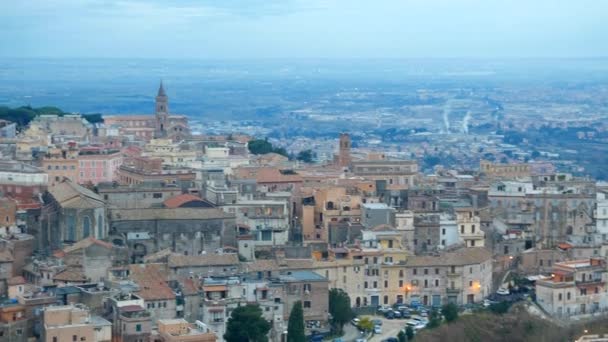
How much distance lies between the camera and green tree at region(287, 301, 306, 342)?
3272cm

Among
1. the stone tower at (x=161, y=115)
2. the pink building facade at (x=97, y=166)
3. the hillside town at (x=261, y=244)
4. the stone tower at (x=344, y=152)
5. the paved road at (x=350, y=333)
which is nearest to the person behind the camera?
the hillside town at (x=261, y=244)

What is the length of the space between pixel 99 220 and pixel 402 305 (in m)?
7.54

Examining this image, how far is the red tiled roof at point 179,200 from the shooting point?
39.3 m

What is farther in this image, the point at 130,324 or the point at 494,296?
the point at 494,296

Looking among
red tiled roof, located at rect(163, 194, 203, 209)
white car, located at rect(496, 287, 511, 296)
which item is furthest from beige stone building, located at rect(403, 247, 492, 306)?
red tiled roof, located at rect(163, 194, 203, 209)

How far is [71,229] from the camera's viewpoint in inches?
1447

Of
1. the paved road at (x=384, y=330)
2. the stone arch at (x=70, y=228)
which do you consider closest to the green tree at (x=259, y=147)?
the stone arch at (x=70, y=228)

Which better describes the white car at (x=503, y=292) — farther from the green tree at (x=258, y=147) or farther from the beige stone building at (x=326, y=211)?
the green tree at (x=258, y=147)

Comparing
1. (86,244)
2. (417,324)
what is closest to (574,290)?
(417,324)

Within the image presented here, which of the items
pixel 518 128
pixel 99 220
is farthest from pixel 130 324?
pixel 518 128

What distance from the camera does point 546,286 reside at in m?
37.4

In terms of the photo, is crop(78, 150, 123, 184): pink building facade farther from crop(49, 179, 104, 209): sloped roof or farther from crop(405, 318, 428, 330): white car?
crop(405, 318, 428, 330): white car

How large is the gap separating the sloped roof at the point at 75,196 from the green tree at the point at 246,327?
6.26 m

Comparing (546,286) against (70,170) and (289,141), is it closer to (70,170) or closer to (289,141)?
(70,170)
